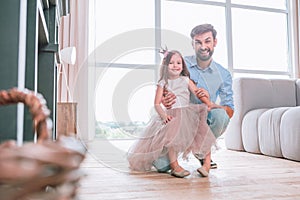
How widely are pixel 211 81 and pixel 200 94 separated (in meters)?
0.18

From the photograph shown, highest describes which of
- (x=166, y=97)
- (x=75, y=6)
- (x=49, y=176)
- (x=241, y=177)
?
(x=75, y=6)

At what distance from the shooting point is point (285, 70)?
15.3 feet

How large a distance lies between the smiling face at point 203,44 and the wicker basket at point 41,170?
1.59 metres

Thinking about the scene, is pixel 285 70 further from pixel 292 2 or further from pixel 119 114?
pixel 119 114

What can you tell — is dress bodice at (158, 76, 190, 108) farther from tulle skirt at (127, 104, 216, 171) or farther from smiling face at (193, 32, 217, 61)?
smiling face at (193, 32, 217, 61)

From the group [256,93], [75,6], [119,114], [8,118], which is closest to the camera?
[8,118]

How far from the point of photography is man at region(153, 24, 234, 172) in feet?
5.50

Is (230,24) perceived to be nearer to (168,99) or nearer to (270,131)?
(270,131)

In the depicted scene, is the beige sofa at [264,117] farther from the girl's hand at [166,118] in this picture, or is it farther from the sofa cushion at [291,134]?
the girl's hand at [166,118]

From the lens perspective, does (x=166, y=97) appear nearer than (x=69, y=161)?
No

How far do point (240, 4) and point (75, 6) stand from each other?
7.75 feet

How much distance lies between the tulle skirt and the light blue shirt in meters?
0.17

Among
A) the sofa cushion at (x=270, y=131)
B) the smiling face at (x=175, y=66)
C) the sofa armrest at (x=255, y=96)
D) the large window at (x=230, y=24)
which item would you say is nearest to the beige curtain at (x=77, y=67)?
the large window at (x=230, y=24)

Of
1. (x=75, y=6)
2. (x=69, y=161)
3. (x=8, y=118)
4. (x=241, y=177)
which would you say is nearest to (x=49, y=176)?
(x=69, y=161)
